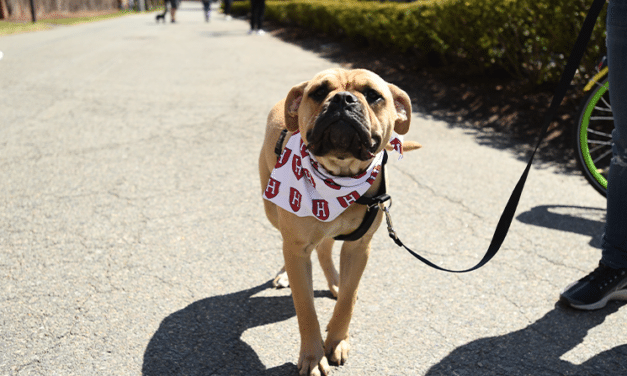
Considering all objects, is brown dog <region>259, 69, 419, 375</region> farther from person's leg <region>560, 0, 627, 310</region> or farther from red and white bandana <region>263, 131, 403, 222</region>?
person's leg <region>560, 0, 627, 310</region>

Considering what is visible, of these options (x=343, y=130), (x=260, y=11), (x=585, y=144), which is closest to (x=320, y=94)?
(x=343, y=130)

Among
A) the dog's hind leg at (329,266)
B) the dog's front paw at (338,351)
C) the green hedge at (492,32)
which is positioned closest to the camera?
the dog's front paw at (338,351)

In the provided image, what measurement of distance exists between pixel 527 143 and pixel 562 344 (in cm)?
369

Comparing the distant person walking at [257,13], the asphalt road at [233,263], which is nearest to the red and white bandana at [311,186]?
the asphalt road at [233,263]

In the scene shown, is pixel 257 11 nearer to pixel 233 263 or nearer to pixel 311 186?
pixel 233 263

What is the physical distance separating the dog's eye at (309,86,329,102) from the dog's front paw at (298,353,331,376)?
1143 mm

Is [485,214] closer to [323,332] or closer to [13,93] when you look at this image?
[323,332]

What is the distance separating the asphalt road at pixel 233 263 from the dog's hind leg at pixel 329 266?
0.07 meters

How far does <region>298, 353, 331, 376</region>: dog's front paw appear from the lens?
7.25 ft

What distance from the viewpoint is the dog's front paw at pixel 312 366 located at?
2.21m

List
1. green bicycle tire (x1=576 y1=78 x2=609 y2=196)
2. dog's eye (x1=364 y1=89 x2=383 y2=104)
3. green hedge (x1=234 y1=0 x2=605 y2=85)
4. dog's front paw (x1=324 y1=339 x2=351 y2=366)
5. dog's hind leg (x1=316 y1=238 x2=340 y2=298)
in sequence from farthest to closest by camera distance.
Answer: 1. green hedge (x1=234 y1=0 x2=605 y2=85)
2. green bicycle tire (x1=576 y1=78 x2=609 y2=196)
3. dog's hind leg (x1=316 y1=238 x2=340 y2=298)
4. dog's front paw (x1=324 y1=339 x2=351 y2=366)
5. dog's eye (x1=364 y1=89 x2=383 y2=104)

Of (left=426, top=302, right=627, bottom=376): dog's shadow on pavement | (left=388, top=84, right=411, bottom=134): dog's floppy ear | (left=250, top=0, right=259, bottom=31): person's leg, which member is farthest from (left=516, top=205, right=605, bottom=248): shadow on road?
(left=250, top=0, right=259, bottom=31): person's leg

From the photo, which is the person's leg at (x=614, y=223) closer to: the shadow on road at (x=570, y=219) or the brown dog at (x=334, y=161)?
the shadow on road at (x=570, y=219)

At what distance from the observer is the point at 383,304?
279 centimetres
